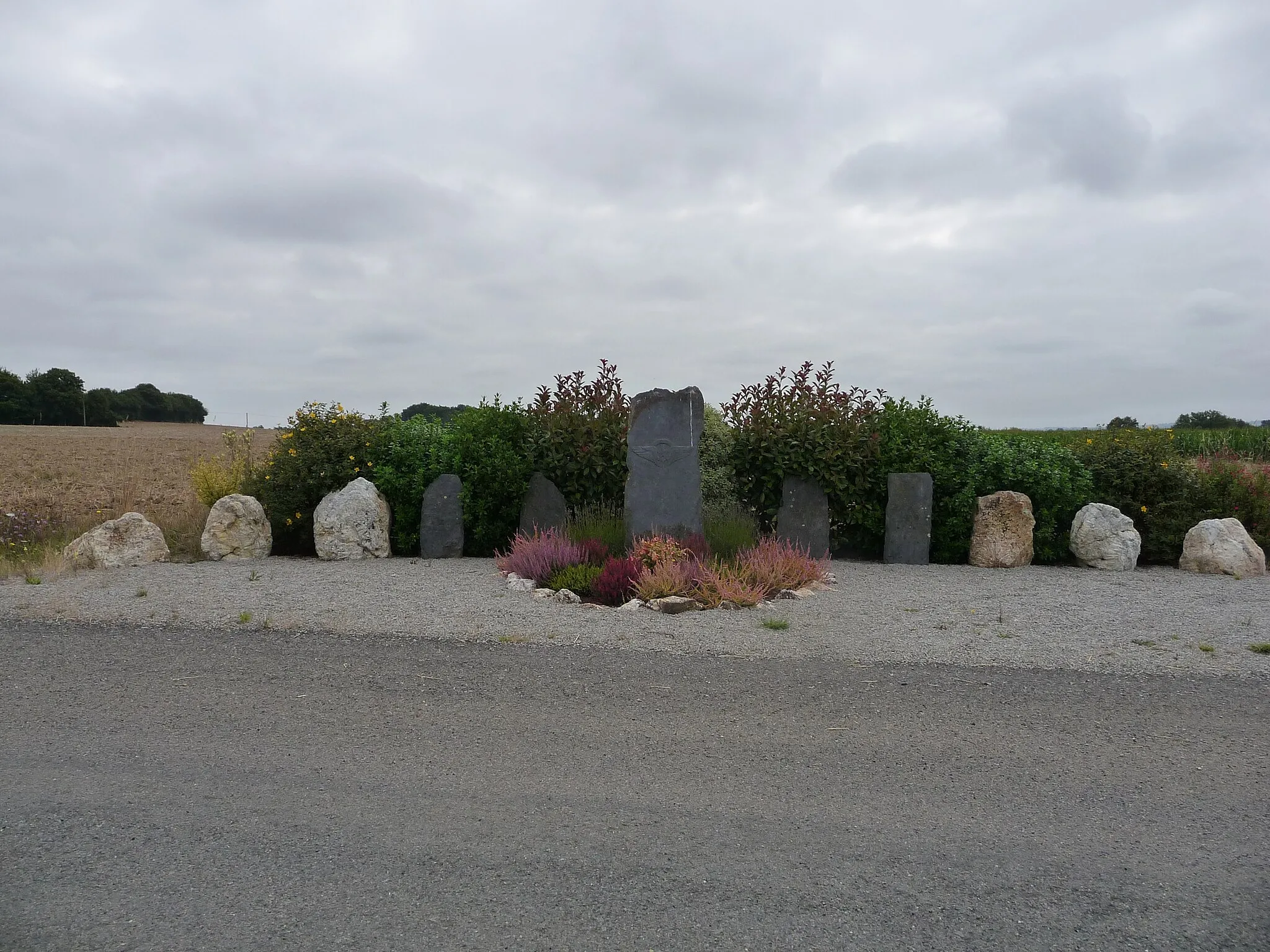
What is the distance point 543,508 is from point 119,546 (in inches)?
201

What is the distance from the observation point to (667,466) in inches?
394

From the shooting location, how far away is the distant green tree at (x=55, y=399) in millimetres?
60906

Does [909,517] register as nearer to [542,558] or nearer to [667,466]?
[667,466]

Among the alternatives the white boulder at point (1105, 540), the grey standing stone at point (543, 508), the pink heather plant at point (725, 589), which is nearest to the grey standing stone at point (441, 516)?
the grey standing stone at point (543, 508)

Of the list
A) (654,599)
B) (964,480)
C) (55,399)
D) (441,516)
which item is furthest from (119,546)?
(55,399)

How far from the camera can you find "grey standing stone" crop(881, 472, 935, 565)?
36.1 feet

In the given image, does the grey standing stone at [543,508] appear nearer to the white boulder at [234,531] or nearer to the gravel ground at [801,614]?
the gravel ground at [801,614]

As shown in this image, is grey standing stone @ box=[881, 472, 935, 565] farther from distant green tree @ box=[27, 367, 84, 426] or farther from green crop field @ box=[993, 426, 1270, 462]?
distant green tree @ box=[27, 367, 84, 426]

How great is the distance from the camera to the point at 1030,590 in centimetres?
901

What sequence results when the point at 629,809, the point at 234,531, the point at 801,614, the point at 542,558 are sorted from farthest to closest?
the point at 234,531, the point at 542,558, the point at 801,614, the point at 629,809

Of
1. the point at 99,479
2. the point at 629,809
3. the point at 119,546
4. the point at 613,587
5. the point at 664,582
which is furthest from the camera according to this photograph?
the point at 99,479

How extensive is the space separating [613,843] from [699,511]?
6.78m

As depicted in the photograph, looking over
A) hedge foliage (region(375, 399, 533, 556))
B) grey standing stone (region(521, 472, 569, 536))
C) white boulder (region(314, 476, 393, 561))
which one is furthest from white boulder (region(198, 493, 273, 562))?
grey standing stone (region(521, 472, 569, 536))

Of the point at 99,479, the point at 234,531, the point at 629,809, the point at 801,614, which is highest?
the point at 99,479
